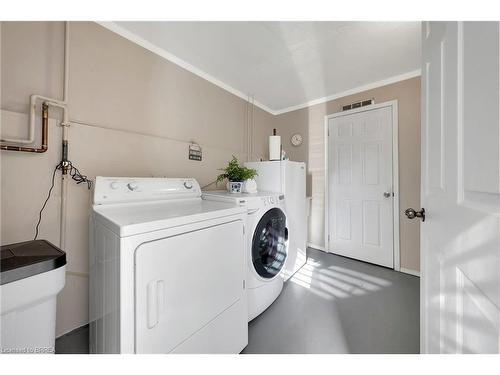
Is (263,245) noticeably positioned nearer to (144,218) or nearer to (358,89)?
(144,218)

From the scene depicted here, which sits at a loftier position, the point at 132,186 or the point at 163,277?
the point at 132,186

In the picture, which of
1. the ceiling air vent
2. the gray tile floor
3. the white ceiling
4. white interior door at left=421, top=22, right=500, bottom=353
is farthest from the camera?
the ceiling air vent

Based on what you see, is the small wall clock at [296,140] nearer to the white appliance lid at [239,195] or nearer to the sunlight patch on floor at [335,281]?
the white appliance lid at [239,195]

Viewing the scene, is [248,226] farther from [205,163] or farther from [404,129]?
[404,129]

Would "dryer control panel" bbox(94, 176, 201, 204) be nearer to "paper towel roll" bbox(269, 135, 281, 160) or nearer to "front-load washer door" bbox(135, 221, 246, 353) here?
"front-load washer door" bbox(135, 221, 246, 353)

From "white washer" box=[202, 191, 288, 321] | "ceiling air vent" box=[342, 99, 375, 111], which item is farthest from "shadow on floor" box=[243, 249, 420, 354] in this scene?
"ceiling air vent" box=[342, 99, 375, 111]

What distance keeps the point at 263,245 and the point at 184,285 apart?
82 cm

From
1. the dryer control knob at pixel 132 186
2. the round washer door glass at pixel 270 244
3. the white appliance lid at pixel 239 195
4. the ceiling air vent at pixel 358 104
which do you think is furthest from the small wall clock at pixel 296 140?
the dryer control knob at pixel 132 186

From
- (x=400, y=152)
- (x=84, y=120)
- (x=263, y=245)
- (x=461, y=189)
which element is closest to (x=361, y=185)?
(x=400, y=152)

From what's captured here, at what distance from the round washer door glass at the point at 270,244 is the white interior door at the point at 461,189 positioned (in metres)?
0.98

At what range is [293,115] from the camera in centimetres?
319

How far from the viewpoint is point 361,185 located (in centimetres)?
256

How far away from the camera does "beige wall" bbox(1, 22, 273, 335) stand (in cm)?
114

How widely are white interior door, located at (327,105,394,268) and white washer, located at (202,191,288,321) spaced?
1283 mm
